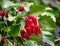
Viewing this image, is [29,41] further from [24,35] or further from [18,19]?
[18,19]

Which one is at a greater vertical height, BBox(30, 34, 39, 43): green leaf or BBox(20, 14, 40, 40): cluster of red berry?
BBox(20, 14, 40, 40): cluster of red berry

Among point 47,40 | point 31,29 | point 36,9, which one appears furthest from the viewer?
point 36,9

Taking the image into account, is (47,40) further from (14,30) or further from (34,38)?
(14,30)

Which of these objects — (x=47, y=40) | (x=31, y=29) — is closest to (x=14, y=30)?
(x=31, y=29)

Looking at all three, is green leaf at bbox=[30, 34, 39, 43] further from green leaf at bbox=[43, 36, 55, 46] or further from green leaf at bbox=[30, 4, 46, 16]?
green leaf at bbox=[30, 4, 46, 16]

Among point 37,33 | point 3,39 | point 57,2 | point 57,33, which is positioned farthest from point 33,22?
point 57,2

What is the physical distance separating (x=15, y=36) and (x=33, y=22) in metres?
0.13

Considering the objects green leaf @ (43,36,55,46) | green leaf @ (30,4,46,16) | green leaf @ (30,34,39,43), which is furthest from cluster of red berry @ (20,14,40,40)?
green leaf @ (30,4,46,16)

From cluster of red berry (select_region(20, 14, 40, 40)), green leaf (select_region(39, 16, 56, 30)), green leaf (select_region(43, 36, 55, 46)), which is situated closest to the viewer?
cluster of red berry (select_region(20, 14, 40, 40))

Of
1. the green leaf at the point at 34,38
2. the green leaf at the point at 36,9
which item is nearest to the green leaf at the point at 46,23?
the green leaf at the point at 36,9

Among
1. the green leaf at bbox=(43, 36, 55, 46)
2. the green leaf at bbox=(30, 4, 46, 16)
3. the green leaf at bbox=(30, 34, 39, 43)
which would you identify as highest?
the green leaf at bbox=(30, 4, 46, 16)

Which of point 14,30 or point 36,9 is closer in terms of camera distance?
point 14,30

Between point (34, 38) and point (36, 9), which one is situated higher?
point (36, 9)

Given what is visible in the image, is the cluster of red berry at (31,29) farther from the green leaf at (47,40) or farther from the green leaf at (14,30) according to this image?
the green leaf at (47,40)
